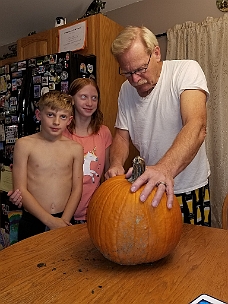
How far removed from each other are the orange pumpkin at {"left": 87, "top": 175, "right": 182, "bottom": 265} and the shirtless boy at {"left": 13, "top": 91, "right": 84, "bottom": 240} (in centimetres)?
84

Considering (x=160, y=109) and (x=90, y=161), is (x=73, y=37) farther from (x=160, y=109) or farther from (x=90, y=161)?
(x=160, y=109)

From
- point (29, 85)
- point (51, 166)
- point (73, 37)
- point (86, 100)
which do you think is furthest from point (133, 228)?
point (73, 37)

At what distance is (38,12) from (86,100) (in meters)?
1.96

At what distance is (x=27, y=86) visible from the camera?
2492mm

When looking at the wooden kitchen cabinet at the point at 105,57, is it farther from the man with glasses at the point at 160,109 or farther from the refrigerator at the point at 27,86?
the man with glasses at the point at 160,109

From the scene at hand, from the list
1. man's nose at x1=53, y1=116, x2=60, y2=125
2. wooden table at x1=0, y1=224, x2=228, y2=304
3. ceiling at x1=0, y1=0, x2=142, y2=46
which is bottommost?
wooden table at x1=0, y1=224, x2=228, y2=304

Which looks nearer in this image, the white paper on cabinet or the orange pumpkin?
the orange pumpkin

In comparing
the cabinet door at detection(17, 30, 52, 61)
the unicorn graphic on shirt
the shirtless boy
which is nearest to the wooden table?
the shirtless boy

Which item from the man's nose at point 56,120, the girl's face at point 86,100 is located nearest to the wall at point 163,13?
the girl's face at point 86,100

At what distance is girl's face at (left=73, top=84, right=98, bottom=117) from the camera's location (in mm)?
1894

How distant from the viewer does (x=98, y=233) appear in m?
0.77

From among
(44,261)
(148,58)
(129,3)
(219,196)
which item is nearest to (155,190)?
(44,261)

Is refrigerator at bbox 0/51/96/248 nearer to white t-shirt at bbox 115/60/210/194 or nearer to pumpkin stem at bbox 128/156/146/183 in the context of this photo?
white t-shirt at bbox 115/60/210/194

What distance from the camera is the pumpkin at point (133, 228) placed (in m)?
0.74
